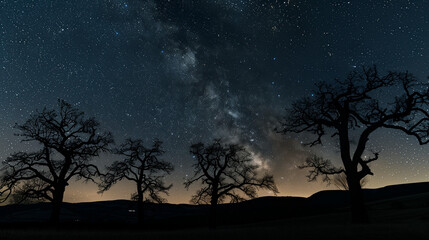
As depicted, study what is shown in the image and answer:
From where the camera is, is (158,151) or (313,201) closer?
(158,151)

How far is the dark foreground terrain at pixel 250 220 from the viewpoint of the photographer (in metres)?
9.08

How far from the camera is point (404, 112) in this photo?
55.8 ft

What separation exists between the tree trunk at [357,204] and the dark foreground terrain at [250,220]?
3.38 ft

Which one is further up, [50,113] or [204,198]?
[50,113]

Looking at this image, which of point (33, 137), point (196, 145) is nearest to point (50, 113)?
point (33, 137)

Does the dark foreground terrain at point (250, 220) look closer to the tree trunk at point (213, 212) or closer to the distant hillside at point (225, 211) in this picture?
the distant hillside at point (225, 211)

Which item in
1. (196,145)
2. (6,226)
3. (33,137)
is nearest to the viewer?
(6,226)

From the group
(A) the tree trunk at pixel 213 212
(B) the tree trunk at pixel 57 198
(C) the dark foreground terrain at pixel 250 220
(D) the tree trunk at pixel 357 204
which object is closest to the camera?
(C) the dark foreground terrain at pixel 250 220

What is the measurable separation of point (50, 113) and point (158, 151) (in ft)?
36.9

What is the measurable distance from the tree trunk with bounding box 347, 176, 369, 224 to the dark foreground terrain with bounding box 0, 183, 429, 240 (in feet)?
3.38

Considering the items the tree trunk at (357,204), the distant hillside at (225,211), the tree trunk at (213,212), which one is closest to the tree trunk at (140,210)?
the tree trunk at (213,212)

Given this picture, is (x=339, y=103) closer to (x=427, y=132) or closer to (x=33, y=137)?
(x=427, y=132)

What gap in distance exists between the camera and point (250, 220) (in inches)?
2328

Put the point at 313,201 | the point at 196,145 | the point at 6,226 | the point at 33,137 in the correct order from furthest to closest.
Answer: the point at 313,201 < the point at 196,145 < the point at 33,137 < the point at 6,226
